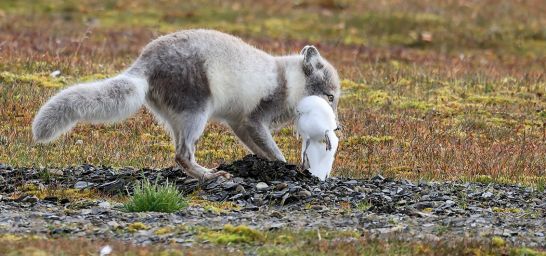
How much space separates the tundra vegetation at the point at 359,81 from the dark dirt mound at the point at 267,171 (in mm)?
1495

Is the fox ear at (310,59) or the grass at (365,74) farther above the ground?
the fox ear at (310,59)

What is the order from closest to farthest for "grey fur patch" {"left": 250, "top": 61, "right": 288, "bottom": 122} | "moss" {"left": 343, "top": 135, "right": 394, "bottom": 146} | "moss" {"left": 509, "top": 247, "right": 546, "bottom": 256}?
"moss" {"left": 509, "top": 247, "right": 546, "bottom": 256} → "grey fur patch" {"left": 250, "top": 61, "right": 288, "bottom": 122} → "moss" {"left": 343, "top": 135, "right": 394, "bottom": 146}

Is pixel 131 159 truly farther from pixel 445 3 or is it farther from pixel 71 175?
pixel 445 3

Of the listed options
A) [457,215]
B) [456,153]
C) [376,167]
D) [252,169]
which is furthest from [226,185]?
[456,153]

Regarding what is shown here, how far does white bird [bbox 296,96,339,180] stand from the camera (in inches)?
460

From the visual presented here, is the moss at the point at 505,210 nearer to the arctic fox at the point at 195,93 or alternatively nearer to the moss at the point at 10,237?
the arctic fox at the point at 195,93

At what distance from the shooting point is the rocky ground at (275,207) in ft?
29.0

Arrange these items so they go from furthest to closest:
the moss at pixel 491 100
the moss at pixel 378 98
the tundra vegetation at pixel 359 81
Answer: the moss at pixel 491 100, the moss at pixel 378 98, the tundra vegetation at pixel 359 81

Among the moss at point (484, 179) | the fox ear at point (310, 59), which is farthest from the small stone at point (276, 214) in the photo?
the moss at point (484, 179)

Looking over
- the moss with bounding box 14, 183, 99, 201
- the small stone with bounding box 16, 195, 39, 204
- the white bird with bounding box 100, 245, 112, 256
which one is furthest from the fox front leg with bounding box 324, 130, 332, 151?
the white bird with bounding box 100, 245, 112, 256

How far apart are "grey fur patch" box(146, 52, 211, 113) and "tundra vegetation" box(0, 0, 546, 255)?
7.14ft

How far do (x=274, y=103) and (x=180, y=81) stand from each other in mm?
1704

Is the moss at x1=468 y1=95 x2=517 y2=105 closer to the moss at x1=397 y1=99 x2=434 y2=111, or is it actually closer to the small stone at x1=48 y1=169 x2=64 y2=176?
the moss at x1=397 y1=99 x2=434 y2=111

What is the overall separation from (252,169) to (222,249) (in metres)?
3.26
